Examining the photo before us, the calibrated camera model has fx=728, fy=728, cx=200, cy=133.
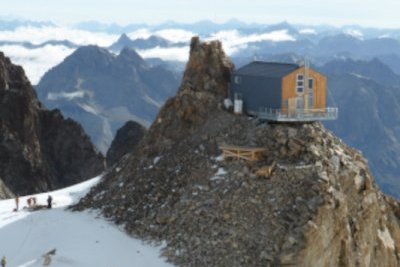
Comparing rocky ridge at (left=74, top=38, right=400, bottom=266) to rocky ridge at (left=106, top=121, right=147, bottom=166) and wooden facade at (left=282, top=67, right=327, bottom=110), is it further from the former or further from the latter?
rocky ridge at (left=106, top=121, right=147, bottom=166)

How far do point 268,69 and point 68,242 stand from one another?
21.6m

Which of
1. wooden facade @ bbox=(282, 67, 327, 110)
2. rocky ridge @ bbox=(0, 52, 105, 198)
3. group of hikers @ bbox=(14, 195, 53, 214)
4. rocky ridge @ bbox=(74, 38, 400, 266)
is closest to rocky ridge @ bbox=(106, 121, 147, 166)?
rocky ridge @ bbox=(0, 52, 105, 198)

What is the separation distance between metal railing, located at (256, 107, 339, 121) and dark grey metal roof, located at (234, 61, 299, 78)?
2.85 meters

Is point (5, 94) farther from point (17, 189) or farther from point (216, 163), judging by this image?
point (216, 163)

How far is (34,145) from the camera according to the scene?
138 m

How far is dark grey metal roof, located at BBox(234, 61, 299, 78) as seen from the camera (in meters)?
57.5

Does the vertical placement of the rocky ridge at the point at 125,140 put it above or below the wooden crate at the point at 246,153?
below

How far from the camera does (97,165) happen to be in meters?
144

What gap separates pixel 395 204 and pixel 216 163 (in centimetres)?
1958

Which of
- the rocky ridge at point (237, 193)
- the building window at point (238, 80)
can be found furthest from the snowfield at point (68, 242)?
the building window at point (238, 80)

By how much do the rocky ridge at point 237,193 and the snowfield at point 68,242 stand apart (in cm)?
118

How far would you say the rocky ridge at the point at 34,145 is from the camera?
128 meters

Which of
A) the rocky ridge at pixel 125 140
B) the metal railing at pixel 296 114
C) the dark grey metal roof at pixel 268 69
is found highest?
the dark grey metal roof at pixel 268 69

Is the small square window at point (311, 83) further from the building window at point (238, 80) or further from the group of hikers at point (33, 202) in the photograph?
the group of hikers at point (33, 202)
